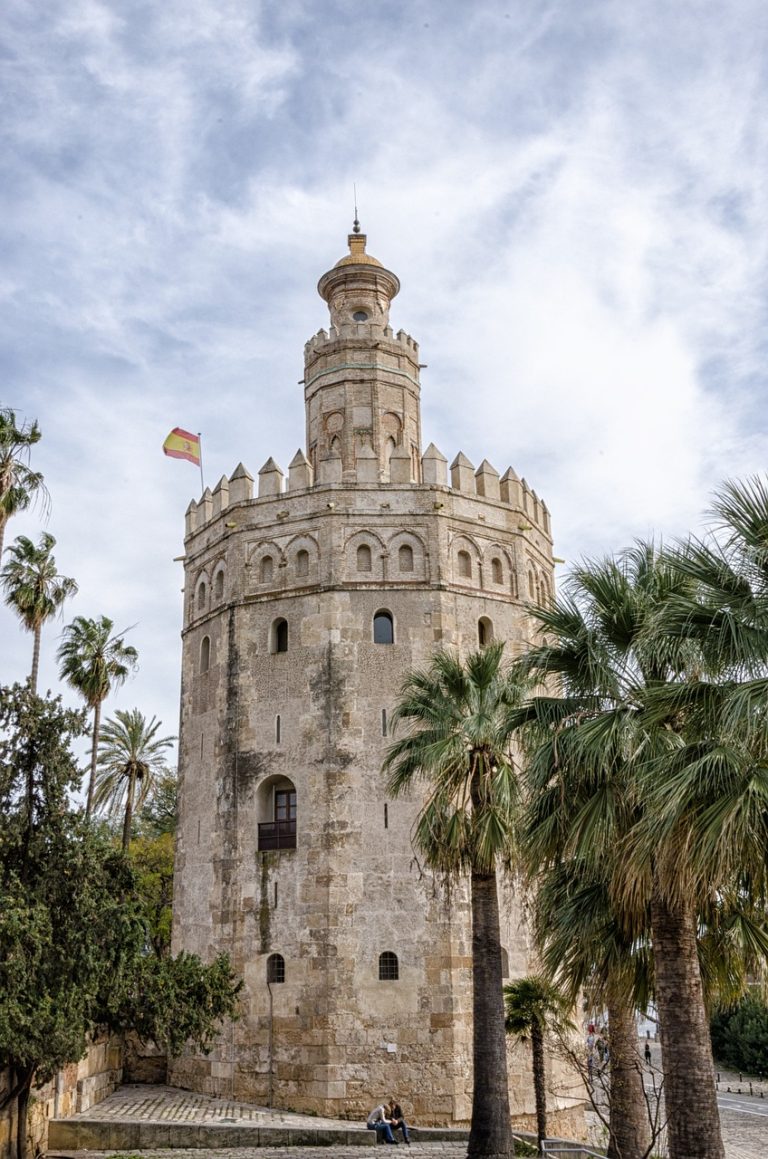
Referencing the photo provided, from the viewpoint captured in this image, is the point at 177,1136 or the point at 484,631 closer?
the point at 177,1136

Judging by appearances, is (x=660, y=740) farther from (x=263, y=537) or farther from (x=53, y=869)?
(x=263, y=537)

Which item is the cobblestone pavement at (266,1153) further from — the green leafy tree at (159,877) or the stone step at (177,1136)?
the green leafy tree at (159,877)

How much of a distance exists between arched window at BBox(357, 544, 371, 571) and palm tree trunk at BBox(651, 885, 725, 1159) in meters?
15.8

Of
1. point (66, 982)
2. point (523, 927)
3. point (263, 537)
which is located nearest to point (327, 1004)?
point (523, 927)

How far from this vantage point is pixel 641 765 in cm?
1054

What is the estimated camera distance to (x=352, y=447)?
29156 millimetres

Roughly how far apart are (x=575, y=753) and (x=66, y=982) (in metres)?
8.87

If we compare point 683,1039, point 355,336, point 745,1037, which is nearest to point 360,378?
point 355,336

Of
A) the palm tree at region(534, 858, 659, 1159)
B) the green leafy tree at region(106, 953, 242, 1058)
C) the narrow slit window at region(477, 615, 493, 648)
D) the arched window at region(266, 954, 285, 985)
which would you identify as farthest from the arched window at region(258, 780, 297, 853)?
the palm tree at region(534, 858, 659, 1159)

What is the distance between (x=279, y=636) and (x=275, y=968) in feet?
25.4

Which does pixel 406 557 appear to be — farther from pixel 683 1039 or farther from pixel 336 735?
pixel 683 1039

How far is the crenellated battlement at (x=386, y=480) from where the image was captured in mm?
26859

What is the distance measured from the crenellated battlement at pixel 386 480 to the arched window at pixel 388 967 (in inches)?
437

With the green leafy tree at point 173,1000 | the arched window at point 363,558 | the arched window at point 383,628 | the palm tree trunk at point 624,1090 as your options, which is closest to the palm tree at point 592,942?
the palm tree trunk at point 624,1090
